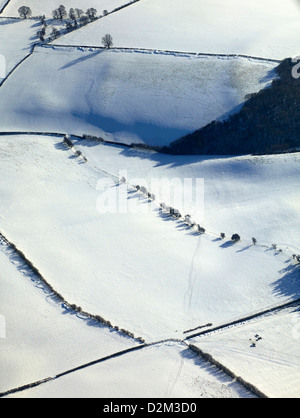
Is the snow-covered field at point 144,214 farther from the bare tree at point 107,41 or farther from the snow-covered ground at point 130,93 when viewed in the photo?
the bare tree at point 107,41

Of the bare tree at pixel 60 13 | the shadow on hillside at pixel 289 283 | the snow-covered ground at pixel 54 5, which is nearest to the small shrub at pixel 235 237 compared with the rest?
the shadow on hillside at pixel 289 283

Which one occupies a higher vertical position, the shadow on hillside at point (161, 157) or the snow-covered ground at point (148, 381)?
the shadow on hillside at point (161, 157)

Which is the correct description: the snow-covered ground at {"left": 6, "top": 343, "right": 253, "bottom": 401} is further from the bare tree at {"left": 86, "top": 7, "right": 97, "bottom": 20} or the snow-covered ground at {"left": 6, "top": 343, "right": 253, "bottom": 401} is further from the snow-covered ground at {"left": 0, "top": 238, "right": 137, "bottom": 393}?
the bare tree at {"left": 86, "top": 7, "right": 97, "bottom": 20}

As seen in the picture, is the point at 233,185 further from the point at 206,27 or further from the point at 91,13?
the point at 91,13

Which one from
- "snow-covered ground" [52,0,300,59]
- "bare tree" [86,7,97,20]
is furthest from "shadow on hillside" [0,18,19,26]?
"snow-covered ground" [52,0,300,59]

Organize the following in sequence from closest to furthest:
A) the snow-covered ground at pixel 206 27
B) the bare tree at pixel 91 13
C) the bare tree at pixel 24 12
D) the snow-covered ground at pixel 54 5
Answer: the snow-covered ground at pixel 206 27 < the bare tree at pixel 91 13 < the bare tree at pixel 24 12 < the snow-covered ground at pixel 54 5

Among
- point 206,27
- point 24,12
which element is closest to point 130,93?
point 206,27
